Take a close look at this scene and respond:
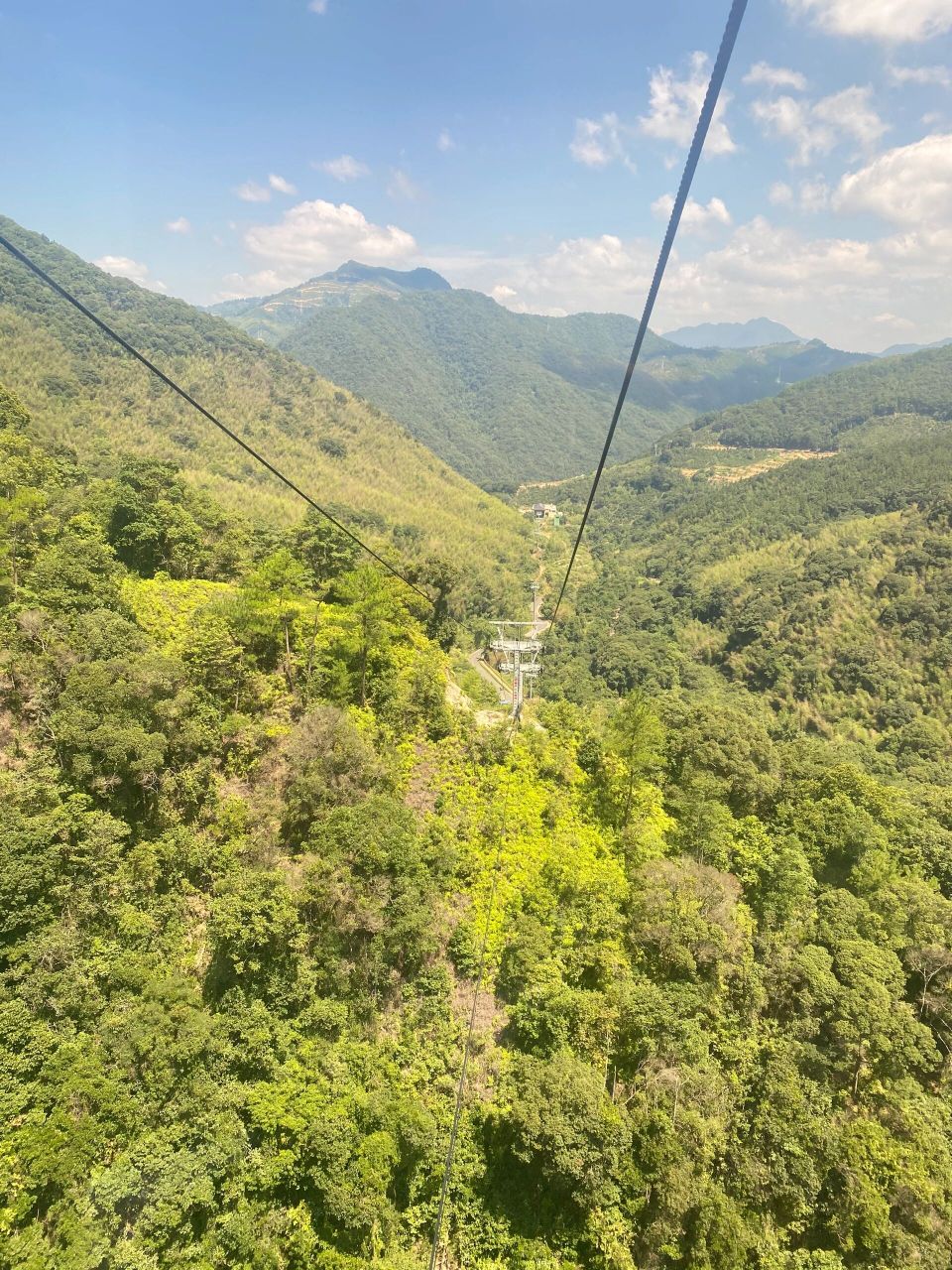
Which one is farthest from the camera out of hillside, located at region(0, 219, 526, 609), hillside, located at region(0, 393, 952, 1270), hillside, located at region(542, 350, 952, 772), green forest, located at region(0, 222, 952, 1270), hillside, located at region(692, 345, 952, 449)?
hillside, located at region(692, 345, 952, 449)

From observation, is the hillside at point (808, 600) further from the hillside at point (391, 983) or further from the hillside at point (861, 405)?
the hillside at point (391, 983)

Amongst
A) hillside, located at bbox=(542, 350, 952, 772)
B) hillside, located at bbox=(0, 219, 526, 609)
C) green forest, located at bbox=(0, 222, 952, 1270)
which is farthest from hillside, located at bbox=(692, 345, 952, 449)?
green forest, located at bbox=(0, 222, 952, 1270)

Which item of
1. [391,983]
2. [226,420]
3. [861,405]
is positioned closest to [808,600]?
[391,983]

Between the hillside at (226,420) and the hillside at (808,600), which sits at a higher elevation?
the hillside at (226,420)

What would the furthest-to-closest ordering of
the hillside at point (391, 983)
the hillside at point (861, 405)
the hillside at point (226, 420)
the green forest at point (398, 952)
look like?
the hillside at point (861, 405) → the hillside at point (226, 420) → the green forest at point (398, 952) → the hillside at point (391, 983)

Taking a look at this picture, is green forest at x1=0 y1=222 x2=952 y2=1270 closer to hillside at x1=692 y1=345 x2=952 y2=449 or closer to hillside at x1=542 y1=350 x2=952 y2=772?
hillside at x1=542 y1=350 x2=952 y2=772

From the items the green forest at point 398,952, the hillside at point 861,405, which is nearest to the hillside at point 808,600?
the hillside at point 861,405

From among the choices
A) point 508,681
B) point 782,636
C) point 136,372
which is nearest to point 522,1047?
point 508,681
